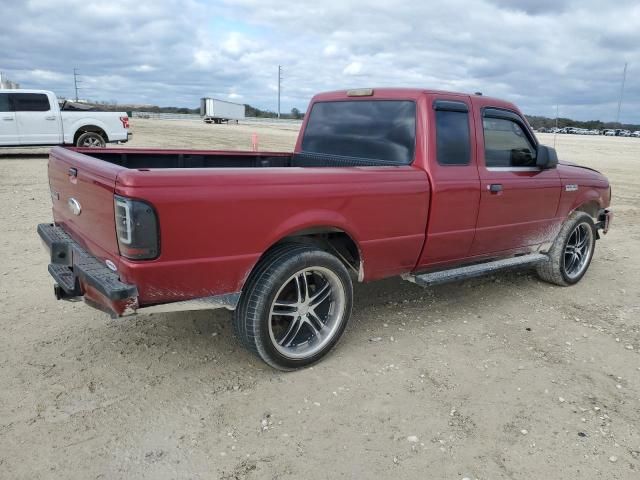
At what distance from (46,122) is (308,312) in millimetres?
13792

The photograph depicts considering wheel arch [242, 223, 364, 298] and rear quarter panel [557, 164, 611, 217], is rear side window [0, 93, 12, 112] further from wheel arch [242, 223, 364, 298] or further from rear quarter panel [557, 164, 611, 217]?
rear quarter panel [557, 164, 611, 217]

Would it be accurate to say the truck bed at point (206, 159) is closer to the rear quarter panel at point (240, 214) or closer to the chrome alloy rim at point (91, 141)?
the rear quarter panel at point (240, 214)

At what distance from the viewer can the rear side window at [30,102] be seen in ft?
47.3

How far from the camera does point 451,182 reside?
4105 millimetres

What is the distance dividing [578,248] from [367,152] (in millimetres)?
2855

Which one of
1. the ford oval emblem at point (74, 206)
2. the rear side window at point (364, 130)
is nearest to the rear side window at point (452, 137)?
the rear side window at point (364, 130)

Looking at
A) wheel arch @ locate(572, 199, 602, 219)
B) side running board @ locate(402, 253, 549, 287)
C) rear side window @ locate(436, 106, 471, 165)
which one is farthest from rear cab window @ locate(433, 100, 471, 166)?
wheel arch @ locate(572, 199, 602, 219)

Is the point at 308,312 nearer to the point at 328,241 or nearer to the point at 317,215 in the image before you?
the point at 328,241

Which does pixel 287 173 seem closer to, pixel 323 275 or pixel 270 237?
pixel 270 237

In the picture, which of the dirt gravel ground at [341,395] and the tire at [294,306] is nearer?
the dirt gravel ground at [341,395]

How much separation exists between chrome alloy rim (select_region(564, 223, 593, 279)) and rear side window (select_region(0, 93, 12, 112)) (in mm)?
14404

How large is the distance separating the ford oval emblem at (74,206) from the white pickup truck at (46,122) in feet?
40.6

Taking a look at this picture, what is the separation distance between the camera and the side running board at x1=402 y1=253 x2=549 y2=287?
417 cm

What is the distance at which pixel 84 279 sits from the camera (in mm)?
3084
